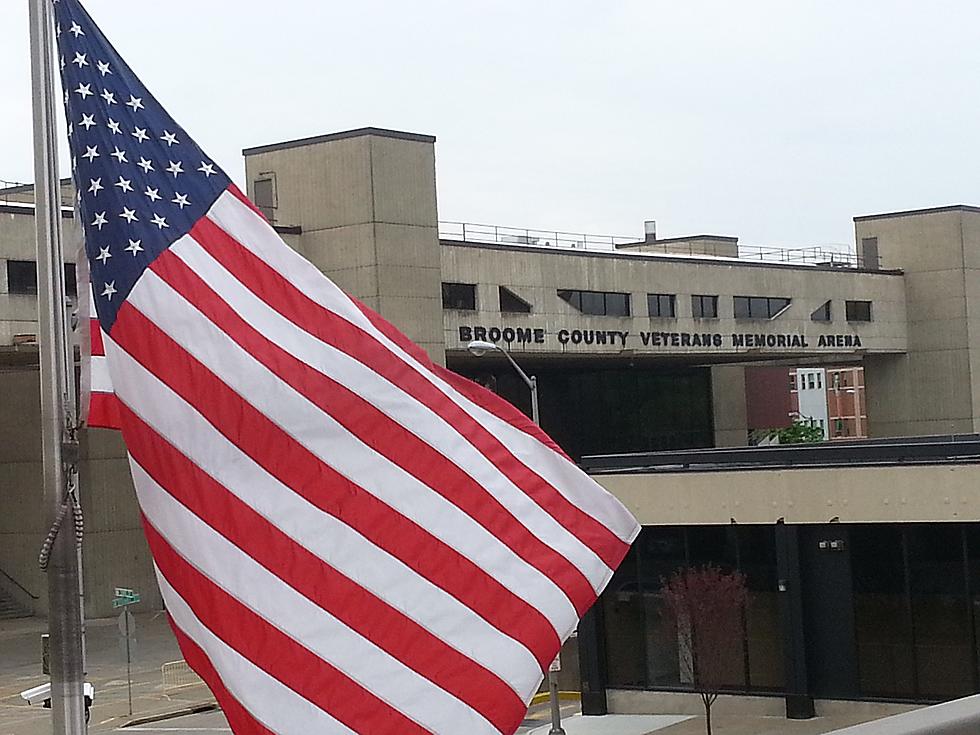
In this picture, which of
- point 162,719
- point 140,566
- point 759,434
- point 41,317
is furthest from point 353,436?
point 759,434

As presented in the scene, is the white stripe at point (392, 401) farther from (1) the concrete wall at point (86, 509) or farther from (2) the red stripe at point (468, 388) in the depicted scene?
(1) the concrete wall at point (86, 509)

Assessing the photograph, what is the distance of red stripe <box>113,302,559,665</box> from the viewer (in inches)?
280

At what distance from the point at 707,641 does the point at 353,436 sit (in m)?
29.2

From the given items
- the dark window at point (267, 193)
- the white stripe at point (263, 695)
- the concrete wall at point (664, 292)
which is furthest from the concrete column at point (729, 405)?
the white stripe at point (263, 695)

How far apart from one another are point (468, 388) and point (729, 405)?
7626cm

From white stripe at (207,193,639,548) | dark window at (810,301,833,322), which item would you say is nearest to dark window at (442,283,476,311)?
dark window at (810,301,833,322)

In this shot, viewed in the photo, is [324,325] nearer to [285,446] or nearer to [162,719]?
[285,446]

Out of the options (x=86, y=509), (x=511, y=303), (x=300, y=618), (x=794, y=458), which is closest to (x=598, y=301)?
(x=511, y=303)

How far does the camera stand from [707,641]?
35438mm

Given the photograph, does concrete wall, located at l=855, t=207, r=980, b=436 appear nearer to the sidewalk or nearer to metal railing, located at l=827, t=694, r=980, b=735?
the sidewalk

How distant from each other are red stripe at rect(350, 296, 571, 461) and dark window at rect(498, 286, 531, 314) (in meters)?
53.6

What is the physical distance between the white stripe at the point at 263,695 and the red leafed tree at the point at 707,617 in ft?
91.7

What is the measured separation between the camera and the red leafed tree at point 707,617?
114 feet

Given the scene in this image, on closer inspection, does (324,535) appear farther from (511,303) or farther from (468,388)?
(511,303)
